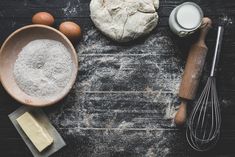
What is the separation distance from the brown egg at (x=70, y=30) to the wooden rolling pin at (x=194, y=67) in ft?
1.76

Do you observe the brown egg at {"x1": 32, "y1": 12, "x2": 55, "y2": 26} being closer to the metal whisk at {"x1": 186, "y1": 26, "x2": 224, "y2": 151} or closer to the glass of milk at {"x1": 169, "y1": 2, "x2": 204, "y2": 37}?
the glass of milk at {"x1": 169, "y1": 2, "x2": 204, "y2": 37}

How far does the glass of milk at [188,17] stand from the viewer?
1.53m

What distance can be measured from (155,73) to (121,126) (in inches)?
12.0

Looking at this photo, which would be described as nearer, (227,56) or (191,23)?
(191,23)

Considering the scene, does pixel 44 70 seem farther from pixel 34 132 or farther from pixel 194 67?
pixel 194 67

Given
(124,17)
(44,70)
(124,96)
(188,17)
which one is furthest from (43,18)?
(188,17)

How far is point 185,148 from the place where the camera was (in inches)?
65.2

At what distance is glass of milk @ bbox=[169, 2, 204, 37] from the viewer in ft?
5.00

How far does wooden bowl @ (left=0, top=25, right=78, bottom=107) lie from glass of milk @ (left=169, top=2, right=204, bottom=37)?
486mm

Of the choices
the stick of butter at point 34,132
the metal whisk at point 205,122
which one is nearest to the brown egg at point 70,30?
the stick of butter at point 34,132

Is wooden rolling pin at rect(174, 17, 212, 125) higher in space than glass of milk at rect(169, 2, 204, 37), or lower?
lower

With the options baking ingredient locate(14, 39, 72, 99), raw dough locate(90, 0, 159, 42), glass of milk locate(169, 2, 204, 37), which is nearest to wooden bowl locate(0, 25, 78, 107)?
baking ingredient locate(14, 39, 72, 99)

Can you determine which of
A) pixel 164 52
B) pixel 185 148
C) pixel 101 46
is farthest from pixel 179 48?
pixel 185 148

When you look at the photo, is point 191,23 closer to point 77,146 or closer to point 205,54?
point 205,54
